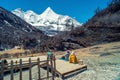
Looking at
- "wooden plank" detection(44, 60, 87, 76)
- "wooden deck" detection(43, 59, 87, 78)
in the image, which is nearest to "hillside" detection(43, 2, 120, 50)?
"wooden deck" detection(43, 59, 87, 78)

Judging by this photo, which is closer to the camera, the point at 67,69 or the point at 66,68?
the point at 67,69

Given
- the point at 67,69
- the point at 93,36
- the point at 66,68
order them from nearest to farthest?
the point at 67,69
the point at 66,68
the point at 93,36

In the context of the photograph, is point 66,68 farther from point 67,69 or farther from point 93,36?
point 93,36

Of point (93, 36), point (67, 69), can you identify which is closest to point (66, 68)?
point (67, 69)

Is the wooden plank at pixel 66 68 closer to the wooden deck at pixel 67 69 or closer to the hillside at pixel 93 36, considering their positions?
the wooden deck at pixel 67 69

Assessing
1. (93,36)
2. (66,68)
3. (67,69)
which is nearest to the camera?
(67,69)

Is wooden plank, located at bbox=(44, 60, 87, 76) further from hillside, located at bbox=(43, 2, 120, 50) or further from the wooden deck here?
hillside, located at bbox=(43, 2, 120, 50)

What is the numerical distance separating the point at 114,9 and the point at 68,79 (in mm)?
59131

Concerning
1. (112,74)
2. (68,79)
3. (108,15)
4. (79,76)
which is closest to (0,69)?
(68,79)

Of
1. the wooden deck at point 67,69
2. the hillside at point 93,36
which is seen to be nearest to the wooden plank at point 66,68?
the wooden deck at point 67,69

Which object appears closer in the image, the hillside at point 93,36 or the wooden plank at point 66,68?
the wooden plank at point 66,68

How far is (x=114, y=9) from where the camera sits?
72.8 meters

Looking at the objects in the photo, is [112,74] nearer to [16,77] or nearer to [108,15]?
[16,77]

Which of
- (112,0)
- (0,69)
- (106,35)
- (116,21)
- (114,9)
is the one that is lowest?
(0,69)
